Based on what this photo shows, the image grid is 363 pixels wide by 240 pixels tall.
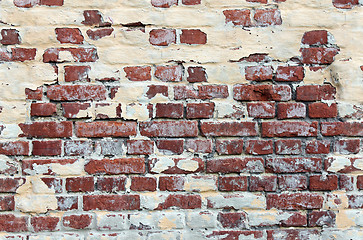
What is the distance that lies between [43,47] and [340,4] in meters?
1.34

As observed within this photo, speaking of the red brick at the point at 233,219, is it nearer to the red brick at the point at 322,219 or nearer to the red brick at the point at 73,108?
the red brick at the point at 322,219

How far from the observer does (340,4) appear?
1656 mm

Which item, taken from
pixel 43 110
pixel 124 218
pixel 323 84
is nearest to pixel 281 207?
pixel 323 84

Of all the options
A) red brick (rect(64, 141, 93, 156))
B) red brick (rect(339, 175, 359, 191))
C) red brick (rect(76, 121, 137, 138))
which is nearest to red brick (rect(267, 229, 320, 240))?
red brick (rect(339, 175, 359, 191))

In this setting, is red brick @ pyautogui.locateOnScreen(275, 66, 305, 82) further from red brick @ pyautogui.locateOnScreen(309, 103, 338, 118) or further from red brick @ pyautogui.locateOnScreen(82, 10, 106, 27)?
red brick @ pyautogui.locateOnScreen(82, 10, 106, 27)

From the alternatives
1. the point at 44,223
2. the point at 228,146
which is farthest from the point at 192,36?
the point at 44,223

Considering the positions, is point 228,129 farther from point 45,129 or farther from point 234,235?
point 45,129

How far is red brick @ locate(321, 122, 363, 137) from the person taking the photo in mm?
1641

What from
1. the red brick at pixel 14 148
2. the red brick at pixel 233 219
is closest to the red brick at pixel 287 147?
the red brick at pixel 233 219

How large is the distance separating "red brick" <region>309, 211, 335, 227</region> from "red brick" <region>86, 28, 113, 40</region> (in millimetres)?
1217

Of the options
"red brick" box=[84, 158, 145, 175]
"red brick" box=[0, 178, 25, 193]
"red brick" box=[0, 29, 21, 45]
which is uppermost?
"red brick" box=[0, 29, 21, 45]

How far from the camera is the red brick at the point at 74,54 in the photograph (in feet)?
5.39

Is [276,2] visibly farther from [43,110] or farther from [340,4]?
[43,110]

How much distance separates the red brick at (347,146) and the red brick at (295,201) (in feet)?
0.75
